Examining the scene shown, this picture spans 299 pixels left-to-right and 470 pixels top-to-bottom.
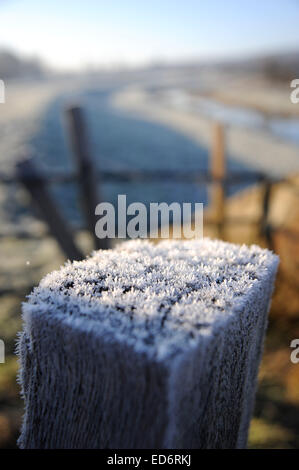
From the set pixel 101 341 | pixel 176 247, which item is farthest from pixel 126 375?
pixel 176 247

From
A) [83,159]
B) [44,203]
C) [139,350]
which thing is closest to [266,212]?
[83,159]

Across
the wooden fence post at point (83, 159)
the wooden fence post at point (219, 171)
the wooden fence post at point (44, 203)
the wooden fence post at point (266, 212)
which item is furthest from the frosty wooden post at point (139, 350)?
the wooden fence post at point (219, 171)

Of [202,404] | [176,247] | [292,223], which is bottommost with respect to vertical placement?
[202,404]

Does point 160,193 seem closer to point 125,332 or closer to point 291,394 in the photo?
point 291,394

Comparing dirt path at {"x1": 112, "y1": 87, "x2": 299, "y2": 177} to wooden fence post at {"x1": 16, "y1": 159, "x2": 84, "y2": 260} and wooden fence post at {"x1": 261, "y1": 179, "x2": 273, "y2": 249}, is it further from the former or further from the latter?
wooden fence post at {"x1": 16, "y1": 159, "x2": 84, "y2": 260}

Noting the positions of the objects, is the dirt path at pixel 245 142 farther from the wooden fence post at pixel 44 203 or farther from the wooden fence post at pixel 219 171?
the wooden fence post at pixel 44 203

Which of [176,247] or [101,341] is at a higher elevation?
[176,247]

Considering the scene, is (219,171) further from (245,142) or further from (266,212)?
(245,142)
